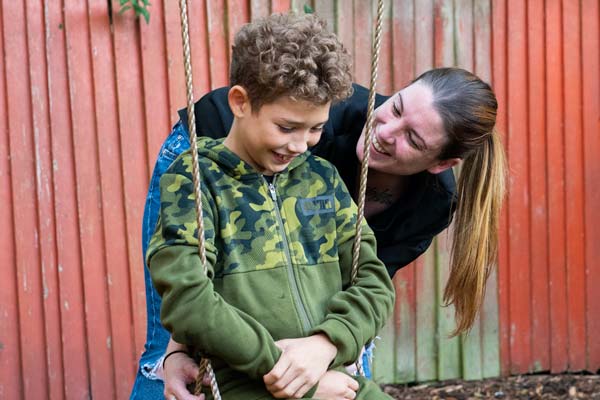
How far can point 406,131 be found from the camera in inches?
92.9

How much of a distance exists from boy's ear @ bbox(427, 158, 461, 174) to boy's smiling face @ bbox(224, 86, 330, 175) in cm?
81

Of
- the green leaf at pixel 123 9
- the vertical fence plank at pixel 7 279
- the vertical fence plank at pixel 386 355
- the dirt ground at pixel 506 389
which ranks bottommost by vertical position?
the dirt ground at pixel 506 389

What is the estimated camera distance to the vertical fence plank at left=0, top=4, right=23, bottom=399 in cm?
382

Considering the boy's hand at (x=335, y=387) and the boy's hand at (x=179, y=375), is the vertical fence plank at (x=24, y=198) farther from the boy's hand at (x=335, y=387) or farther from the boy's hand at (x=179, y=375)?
the boy's hand at (x=335, y=387)

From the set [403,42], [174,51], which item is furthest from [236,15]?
[403,42]

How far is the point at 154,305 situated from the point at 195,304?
2.38ft

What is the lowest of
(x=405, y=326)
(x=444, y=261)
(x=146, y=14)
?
(x=405, y=326)

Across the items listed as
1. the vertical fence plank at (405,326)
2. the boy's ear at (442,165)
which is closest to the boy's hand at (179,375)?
the boy's ear at (442,165)

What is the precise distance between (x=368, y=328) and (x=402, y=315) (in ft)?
9.46

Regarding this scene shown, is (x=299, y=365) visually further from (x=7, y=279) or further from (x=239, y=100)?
(x=7, y=279)

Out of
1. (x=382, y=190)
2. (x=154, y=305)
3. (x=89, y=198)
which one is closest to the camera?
(x=154, y=305)

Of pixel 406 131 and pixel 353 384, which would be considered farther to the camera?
pixel 406 131

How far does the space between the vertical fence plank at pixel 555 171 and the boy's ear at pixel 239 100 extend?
→ 11.0 feet

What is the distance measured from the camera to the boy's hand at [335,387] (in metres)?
1.79
